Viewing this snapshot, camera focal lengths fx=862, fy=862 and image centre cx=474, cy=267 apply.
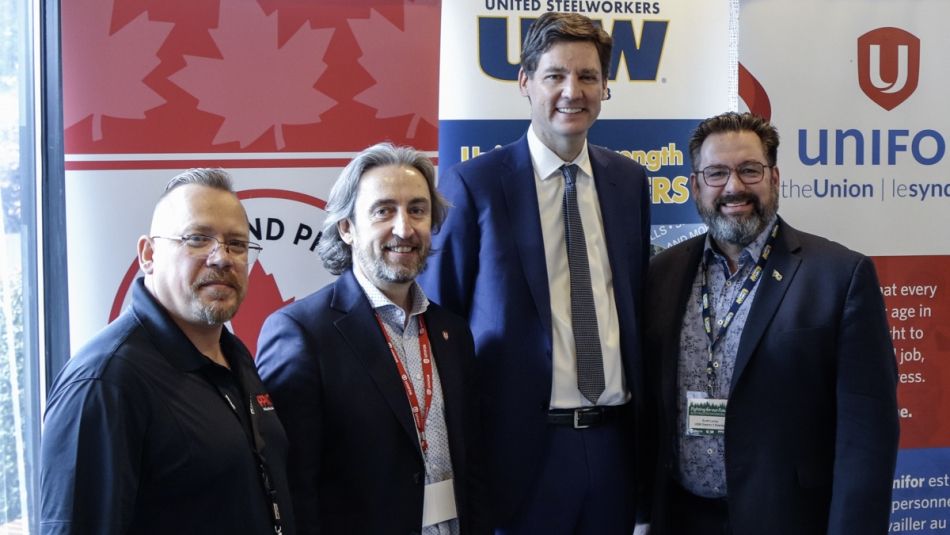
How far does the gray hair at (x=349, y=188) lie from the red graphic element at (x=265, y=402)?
501 mm

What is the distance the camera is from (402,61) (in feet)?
11.4

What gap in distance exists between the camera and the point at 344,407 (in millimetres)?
2258

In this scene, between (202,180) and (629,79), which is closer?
(202,180)

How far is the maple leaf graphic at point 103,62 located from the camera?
3.18 metres

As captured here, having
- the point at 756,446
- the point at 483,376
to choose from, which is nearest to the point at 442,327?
the point at 483,376

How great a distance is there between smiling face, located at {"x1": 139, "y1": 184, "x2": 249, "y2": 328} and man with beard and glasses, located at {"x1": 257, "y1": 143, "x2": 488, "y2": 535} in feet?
1.04

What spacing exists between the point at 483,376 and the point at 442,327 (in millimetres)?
356

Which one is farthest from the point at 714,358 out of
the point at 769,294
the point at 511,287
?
the point at 511,287

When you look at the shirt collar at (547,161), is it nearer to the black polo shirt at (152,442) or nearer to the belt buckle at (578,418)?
the belt buckle at (578,418)

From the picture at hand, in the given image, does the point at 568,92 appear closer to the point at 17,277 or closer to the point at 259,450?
the point at 259,450

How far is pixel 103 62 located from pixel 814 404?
2748mm

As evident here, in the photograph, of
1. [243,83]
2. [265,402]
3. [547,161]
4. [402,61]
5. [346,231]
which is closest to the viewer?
[265,402]

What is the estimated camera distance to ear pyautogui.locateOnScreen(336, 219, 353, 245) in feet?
8.14

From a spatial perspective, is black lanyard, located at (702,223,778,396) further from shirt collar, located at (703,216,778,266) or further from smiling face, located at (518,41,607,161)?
smiling face, located at (518,41,607,161)
